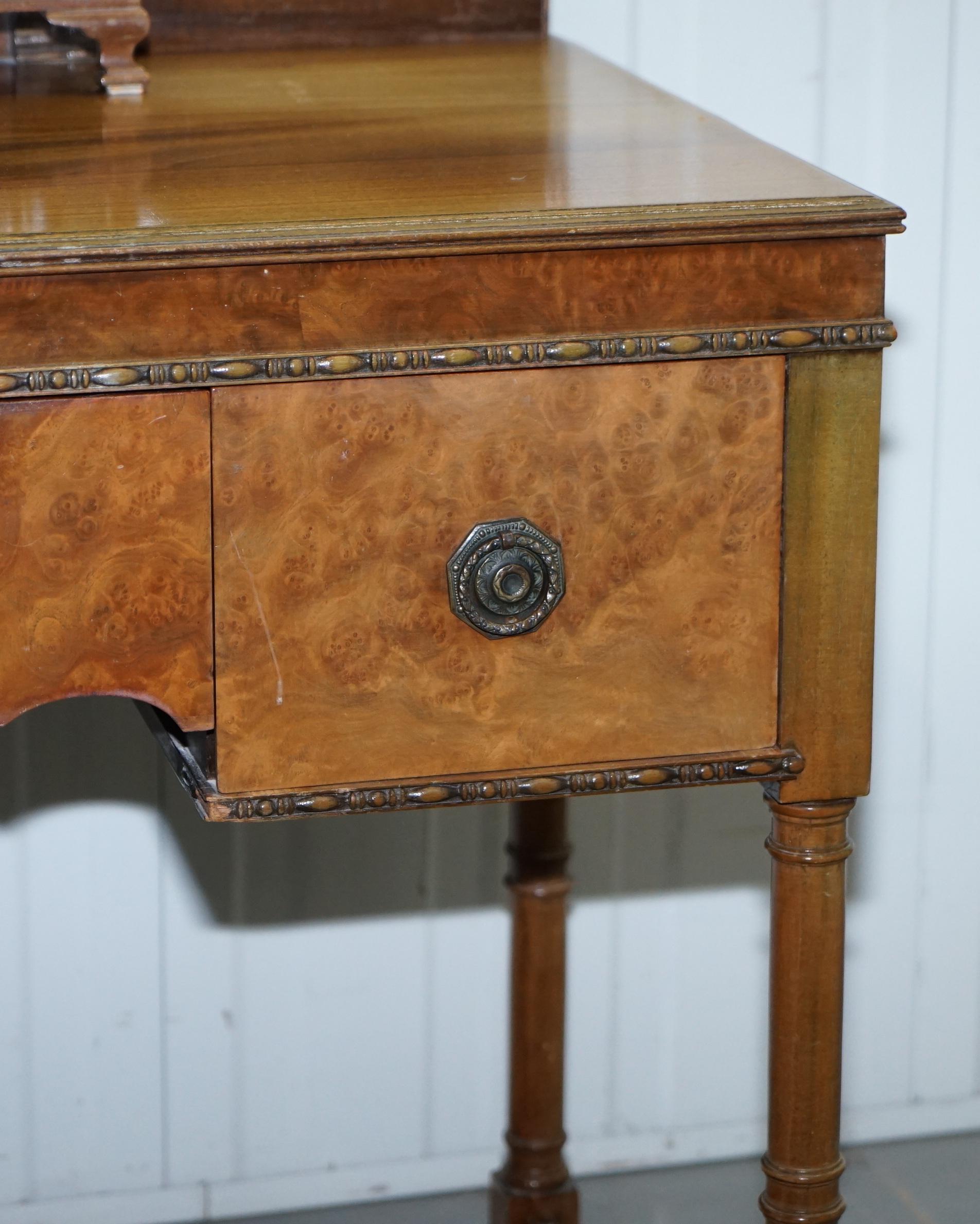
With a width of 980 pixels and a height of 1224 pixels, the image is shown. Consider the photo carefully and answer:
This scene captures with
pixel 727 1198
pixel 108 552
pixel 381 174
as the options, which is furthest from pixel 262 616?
pixel 727 1198

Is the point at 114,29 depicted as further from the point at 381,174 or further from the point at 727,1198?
the point at 727,1198

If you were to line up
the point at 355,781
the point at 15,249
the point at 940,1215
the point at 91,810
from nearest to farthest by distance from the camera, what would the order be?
1. the point at 15,249
2. the point at 355,781
3. the point at 91,810
4. the point at 940,1215

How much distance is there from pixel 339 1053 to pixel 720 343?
92 centimetres

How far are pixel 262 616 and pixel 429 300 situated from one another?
0.53ft

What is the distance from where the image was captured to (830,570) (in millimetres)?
893

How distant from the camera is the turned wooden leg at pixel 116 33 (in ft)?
3.64

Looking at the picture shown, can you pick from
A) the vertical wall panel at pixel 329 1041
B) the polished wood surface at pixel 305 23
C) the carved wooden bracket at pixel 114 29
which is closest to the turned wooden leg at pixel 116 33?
the carved wooden bracket at pixel 114 29

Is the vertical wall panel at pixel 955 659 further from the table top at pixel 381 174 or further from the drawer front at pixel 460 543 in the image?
Result: the drawer front at pixel 460 543

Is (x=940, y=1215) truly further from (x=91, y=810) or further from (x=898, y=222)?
(x=898, y=222)

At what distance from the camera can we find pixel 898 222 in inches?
33.4

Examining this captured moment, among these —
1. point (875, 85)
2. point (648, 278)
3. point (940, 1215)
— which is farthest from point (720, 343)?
point (940, 1215)

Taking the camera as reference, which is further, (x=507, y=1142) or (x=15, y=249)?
(x=507, y=1142)

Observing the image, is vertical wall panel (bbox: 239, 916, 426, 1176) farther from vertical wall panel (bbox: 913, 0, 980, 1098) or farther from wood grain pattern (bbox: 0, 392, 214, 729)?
wood grain pattern (bbox: 0, 392, 214, 729)

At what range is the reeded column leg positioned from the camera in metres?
0.94
